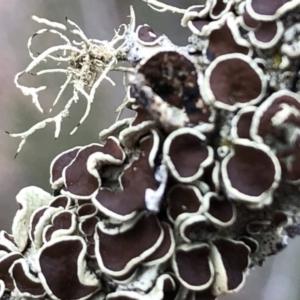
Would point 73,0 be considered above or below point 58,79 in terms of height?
above

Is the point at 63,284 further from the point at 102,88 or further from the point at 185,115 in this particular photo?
the point at 102,88

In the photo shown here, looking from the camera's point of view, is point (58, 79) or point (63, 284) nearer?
point (63, 284)

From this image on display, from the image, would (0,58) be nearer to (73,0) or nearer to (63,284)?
(73,0)

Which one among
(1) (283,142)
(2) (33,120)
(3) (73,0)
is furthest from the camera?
(3) (73,0)

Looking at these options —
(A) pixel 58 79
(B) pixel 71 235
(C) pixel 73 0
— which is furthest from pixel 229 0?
(C) pixel 73 0

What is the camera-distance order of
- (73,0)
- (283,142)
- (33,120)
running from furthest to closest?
(73,0)
(33,120)
(283,142)

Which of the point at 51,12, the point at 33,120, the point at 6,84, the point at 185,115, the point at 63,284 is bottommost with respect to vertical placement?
the point at 63,284
